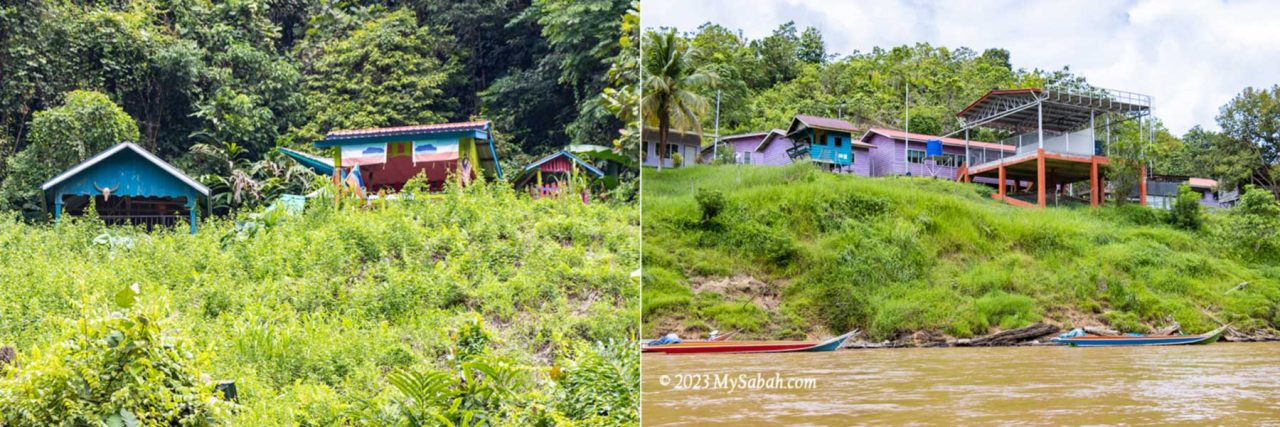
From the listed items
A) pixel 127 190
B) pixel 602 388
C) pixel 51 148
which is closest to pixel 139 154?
pixel 127 190

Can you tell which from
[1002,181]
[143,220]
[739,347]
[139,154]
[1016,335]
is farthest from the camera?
[1002,181]

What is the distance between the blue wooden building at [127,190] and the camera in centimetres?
380

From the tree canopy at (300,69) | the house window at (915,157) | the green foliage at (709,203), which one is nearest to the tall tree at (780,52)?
the house window at (915,157)

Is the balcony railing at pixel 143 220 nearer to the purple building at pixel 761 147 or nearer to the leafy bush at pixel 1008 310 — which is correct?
the purple building at pixel 761 147

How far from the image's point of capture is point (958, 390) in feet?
12.4

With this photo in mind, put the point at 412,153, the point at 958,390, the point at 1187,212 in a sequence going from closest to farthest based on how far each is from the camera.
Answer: the point at 958,390 → the point at 412,153 → the point at 1187,212

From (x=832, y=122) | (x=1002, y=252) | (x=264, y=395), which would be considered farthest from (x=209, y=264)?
(x=1002, y=252)

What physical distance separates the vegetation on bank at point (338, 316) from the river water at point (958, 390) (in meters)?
0.33

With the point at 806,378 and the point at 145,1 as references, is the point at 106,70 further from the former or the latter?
the point at 806,378

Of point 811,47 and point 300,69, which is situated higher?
point 811,47

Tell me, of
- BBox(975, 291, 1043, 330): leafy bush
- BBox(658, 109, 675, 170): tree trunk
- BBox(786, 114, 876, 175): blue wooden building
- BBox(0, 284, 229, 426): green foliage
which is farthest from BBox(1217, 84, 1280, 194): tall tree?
BBox(0, 284, 229, 426): green foliage

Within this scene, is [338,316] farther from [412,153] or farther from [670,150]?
[670,150]

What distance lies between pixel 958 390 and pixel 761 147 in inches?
190

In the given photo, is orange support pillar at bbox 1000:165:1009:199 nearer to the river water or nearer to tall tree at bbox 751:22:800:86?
tall tree at bbox 751:22:800:86
